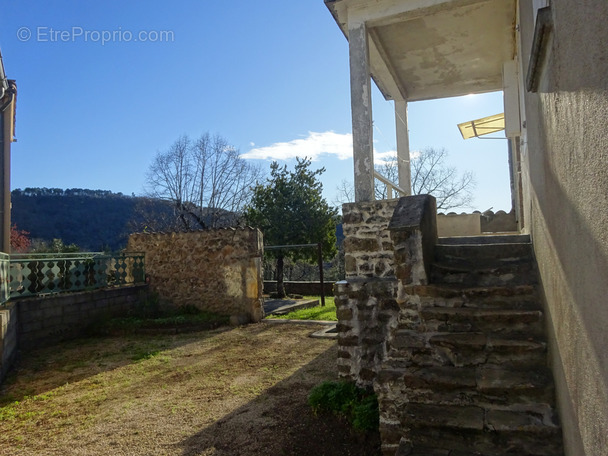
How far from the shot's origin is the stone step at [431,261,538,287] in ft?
11.0

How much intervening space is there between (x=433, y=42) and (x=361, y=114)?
2001 millimetres

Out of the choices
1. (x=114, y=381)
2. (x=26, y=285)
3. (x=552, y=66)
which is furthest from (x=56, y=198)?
(x=552, y=66)

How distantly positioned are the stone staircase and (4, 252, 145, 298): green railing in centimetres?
641

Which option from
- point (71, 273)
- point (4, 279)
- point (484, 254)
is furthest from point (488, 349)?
point (71, 273)

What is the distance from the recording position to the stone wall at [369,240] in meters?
4.65

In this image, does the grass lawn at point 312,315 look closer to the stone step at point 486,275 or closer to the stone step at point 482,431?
the stone step at point 486,275

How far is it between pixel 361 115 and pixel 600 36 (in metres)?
4.17

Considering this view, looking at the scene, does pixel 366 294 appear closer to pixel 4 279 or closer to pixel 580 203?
pixel 580 203

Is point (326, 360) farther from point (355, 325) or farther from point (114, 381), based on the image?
point (114, 381)

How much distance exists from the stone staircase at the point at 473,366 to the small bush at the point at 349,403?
0.35 m

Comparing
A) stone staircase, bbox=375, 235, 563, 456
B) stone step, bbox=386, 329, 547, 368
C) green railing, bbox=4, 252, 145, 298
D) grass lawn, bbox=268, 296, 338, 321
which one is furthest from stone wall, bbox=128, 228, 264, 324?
stone step, bbox=386, 329, 547, 368

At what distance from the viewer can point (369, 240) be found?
476 cm

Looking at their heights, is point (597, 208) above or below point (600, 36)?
below

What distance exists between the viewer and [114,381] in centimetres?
534
